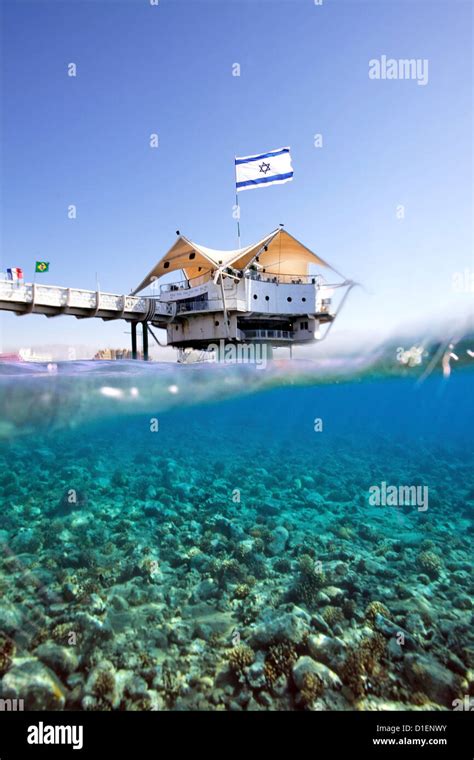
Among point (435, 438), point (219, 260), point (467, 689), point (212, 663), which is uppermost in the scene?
point (219, 260)

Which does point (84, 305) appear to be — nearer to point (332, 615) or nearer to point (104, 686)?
point (104, 686)

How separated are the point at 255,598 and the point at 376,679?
2446 mm

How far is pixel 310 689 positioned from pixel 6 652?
4.74 metres

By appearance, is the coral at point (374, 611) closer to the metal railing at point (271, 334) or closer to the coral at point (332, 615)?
the coral at point (332, 615)

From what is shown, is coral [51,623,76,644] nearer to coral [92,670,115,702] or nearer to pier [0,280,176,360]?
coral [92,670,115,702]

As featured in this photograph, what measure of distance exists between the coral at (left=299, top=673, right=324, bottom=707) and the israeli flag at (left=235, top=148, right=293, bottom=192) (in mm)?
28154

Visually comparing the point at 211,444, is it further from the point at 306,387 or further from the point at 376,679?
the point at 376,679

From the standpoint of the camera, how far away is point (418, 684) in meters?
5.56

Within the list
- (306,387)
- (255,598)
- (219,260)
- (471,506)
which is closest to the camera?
(255,598)

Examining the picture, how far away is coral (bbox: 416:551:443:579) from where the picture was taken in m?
8.74

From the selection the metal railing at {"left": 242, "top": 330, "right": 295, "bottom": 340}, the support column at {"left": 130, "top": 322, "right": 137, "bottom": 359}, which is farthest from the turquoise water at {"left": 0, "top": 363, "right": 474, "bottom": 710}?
the metal railing at {"left": 242, "top": 330, "right": 295, "bottom": 340}

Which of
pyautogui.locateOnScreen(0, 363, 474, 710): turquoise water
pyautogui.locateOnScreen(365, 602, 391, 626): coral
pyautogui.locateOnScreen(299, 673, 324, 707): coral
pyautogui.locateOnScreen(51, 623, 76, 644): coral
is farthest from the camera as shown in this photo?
pyautogui.locateOnScreen(365, 602, 391, 626): coral
